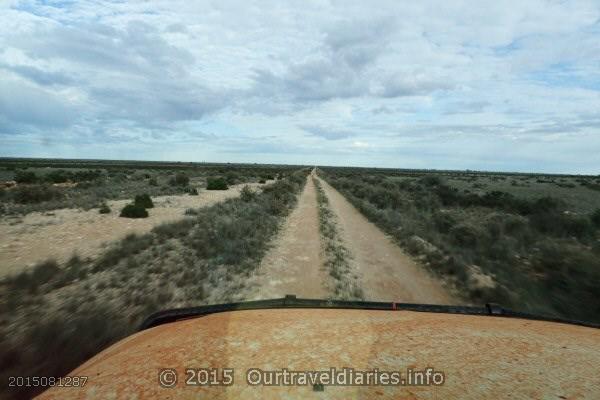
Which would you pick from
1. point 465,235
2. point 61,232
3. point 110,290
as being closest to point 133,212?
point 61,232

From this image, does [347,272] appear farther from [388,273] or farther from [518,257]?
[518,257]

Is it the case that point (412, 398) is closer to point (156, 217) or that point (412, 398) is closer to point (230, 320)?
point (230, 320)

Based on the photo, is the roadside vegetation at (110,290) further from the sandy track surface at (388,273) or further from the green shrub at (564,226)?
the green shrub at (564,226)

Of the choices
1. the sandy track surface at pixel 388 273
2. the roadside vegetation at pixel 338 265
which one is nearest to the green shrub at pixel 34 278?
the roadside vegetation at pixel 338 265

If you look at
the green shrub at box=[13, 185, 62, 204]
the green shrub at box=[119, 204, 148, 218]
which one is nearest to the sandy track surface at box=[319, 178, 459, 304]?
the green shrub at box=[119, 204, 148, 218]

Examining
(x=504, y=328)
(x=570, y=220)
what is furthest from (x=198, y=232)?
(x=570, y=220)
